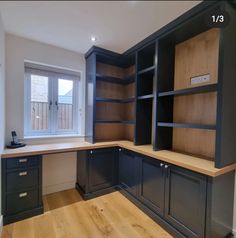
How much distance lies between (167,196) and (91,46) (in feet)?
7.84

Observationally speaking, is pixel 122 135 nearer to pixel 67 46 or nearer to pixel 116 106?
pixel 116 106

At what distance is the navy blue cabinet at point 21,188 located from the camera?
1.78 metres

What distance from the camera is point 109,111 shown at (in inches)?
118

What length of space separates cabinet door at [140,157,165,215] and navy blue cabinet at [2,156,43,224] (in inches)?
54.7

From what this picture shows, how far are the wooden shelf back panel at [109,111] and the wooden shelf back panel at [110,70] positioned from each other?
0.59m

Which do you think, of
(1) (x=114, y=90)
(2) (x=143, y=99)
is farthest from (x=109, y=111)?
(2) (x=143, y=99)

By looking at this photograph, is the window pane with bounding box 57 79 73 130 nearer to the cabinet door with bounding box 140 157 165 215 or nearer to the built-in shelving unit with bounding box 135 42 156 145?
the built-in shelving unit with bounding box 135 42 156 145

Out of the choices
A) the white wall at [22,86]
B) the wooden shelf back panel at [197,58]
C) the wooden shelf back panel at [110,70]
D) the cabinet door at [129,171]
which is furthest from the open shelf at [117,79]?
the cabinet door at [129,171]

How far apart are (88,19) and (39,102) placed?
1523mm

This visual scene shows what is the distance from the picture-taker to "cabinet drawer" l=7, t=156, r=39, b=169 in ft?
5.90

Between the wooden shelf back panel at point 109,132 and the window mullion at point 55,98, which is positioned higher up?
the window mullion at point 55,98

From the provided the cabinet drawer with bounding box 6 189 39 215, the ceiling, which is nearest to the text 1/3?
the ceiling

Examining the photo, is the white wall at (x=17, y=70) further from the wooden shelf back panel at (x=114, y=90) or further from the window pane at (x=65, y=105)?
the wooden shelf back panel at (x=114, y=90)

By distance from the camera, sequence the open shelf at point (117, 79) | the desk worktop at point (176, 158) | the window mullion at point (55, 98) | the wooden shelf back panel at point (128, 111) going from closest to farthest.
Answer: the desk worktop at point (176, 158) < the window mullion at point (55, 98) < the open shelf at point (117, 79) < the wooden shelf back panel at point (128, 111)
